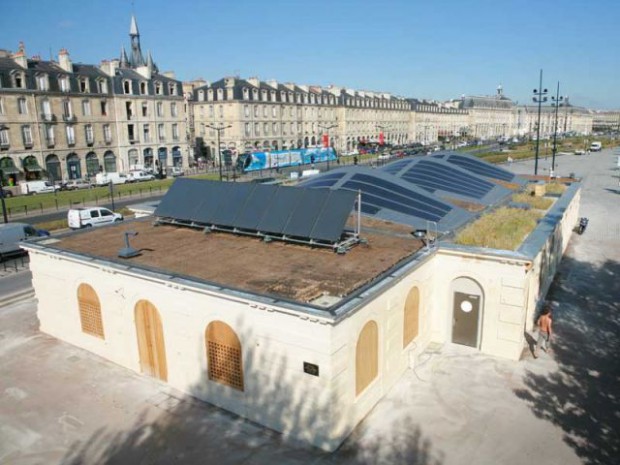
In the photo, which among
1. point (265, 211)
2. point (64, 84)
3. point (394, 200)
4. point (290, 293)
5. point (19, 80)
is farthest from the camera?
point (64, 84)

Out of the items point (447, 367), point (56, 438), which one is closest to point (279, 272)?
point (447, 367)

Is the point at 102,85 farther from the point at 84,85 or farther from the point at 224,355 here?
the point at 224,355

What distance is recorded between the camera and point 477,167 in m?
35.5

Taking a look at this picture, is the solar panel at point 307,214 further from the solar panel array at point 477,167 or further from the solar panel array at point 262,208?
the solar panel array at point 477,167

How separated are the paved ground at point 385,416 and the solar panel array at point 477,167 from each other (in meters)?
17.0

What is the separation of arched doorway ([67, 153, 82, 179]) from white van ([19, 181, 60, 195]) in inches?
309

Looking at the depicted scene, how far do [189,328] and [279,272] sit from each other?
3170 millimetres

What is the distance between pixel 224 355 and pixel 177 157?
7188cm

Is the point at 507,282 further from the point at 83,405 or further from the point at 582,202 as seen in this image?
the point at 582,202

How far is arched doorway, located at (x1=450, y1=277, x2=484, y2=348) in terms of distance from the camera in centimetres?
1731

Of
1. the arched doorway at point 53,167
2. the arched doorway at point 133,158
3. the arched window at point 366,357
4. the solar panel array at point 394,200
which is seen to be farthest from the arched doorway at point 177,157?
the arched window at point 366,357

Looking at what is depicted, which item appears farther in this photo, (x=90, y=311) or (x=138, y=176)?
(x=138, y=176)

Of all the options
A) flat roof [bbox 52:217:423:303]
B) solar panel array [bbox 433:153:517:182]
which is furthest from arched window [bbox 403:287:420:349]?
→ solar panel array [bbox 433:153:517:182]

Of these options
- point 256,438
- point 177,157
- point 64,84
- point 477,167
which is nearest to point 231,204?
point 256,438
